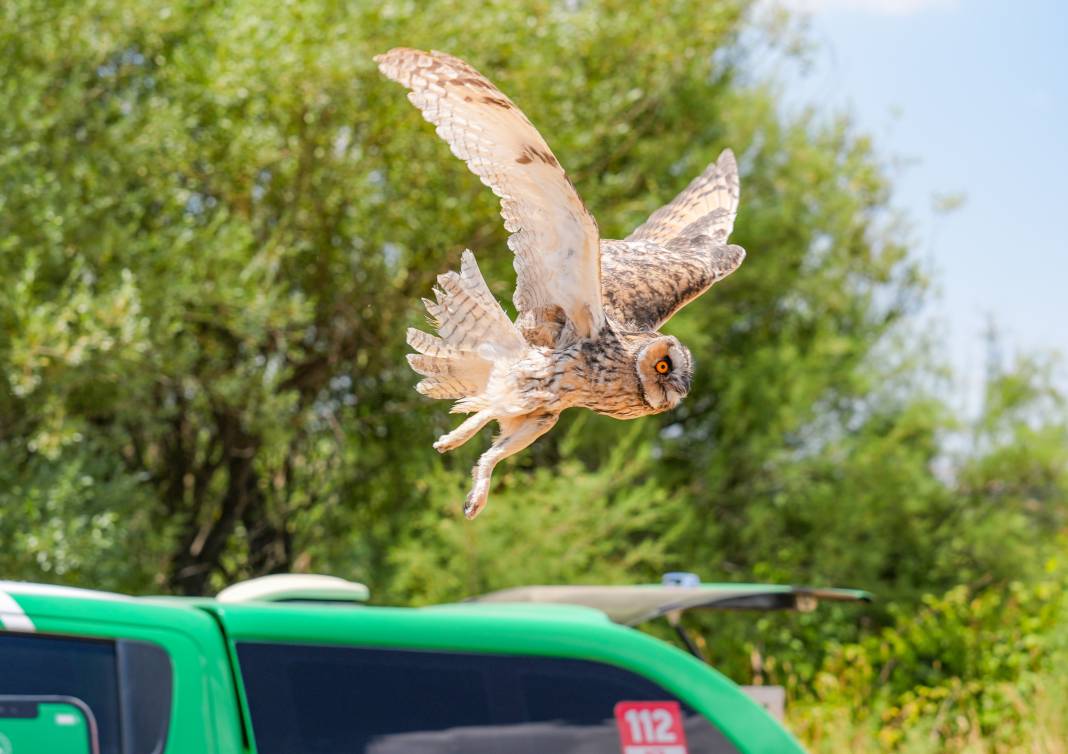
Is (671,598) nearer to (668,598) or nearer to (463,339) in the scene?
(668,598)

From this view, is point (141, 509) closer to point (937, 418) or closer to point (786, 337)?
point (786, 337)

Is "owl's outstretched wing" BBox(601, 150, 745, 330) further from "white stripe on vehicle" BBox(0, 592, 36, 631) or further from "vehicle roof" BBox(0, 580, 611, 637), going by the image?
"white stripe on vehicle" BBox(0, 592, 36, 631)

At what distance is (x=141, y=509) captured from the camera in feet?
28.0

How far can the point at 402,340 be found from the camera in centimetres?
935

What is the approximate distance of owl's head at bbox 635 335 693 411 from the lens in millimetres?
1207

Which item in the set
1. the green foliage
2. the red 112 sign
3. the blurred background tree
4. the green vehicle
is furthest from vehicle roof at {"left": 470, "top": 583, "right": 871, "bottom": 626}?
the blurred background tree

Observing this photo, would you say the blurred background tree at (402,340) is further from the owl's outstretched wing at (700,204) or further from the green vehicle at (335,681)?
the owl's outstretched wing at (700,204)

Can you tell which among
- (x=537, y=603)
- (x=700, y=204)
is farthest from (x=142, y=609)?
(x=700, y=204)

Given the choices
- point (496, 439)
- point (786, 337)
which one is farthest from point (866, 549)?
point (496, 439)

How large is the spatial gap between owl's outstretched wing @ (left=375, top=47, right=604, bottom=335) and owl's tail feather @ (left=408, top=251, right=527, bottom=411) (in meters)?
0.06

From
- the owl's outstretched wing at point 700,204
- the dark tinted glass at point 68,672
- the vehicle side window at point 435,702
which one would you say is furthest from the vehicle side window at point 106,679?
the owl's outstretched wing at point 700,204

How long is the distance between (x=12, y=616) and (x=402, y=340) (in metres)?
6.36

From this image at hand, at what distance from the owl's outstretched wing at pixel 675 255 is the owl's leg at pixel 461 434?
0.27 metres

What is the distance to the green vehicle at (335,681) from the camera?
10.2 ft
